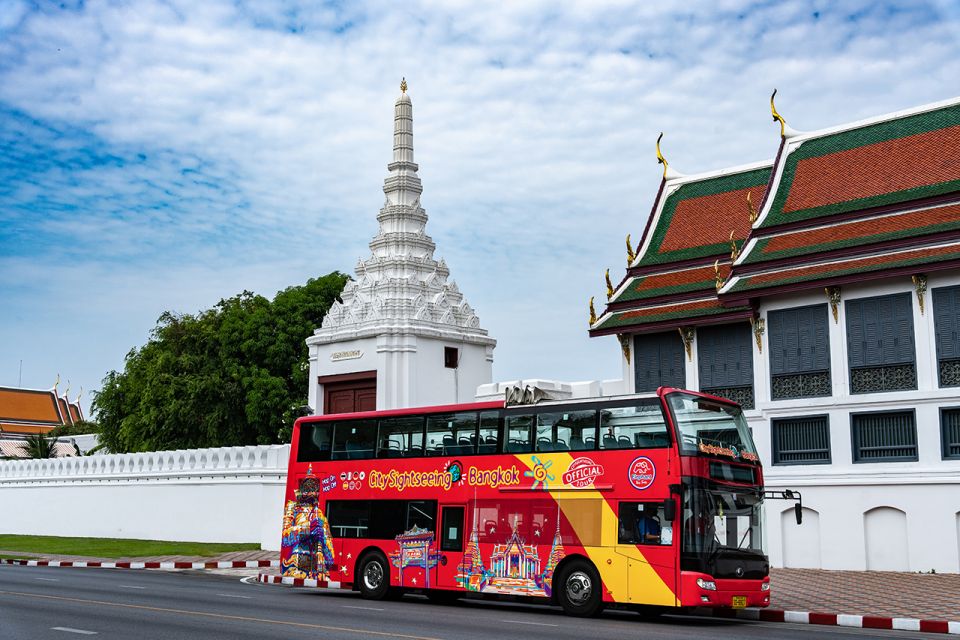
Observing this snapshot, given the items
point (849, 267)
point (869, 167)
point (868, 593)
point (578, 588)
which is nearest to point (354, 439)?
point (578, 588)

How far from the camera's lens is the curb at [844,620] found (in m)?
15.0

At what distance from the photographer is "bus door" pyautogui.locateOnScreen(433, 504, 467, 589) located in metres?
18.5

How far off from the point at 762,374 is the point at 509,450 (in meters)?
10.5

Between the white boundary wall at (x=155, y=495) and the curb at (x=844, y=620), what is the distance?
1858 cm

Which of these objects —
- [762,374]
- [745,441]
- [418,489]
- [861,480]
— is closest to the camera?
[745,441]

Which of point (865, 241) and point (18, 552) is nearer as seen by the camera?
point (865, 241)

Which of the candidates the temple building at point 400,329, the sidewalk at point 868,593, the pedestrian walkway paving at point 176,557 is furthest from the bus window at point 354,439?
the temple building at point 400,329

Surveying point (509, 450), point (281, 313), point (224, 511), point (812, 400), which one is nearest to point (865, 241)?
point (812, 400)

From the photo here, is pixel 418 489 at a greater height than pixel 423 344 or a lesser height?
lesser

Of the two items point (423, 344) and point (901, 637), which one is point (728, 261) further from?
point (901, 637)

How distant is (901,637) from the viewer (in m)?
13.9

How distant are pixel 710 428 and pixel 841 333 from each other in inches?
388

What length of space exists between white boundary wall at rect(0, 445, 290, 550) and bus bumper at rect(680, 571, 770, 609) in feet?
64.0

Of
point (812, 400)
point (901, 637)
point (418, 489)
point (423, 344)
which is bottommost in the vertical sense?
point (901, 637)
